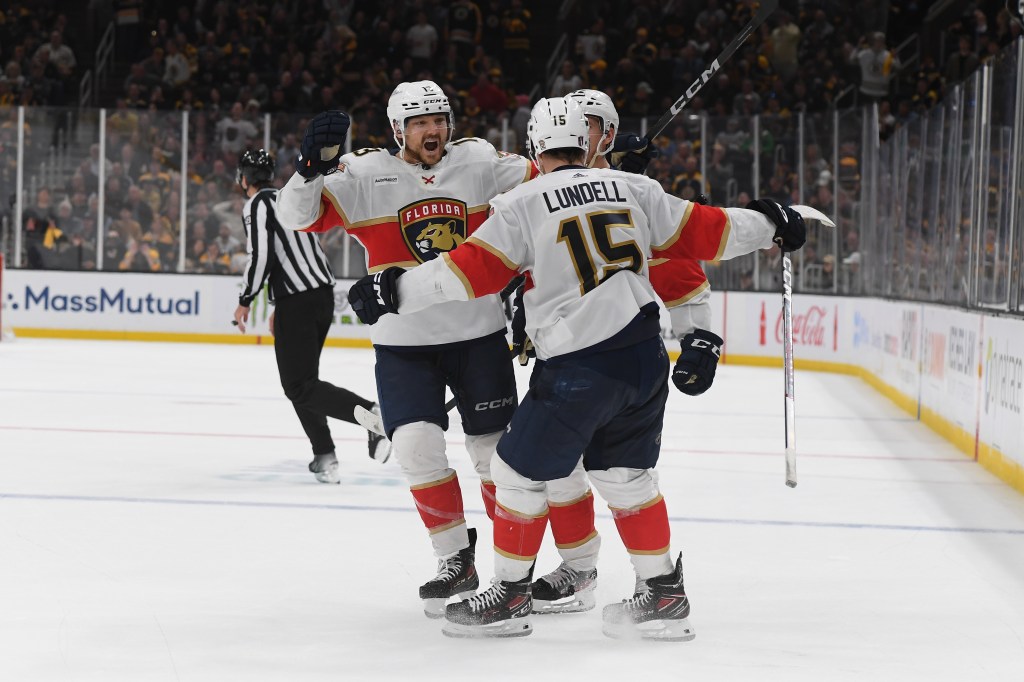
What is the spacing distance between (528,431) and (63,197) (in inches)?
471

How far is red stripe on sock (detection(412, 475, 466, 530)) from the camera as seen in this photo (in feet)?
11.5

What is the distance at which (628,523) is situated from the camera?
10.5ft

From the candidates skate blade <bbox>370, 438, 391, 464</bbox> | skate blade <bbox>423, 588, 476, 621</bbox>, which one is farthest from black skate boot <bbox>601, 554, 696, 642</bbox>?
skate blade <bbox>370, 438, 391, 464</bbox>

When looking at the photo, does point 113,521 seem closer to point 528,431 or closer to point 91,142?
point 528,431

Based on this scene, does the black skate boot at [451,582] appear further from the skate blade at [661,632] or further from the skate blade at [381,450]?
the skate blade at [381,450]

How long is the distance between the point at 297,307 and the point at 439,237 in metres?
2.07

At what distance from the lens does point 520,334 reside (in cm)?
351

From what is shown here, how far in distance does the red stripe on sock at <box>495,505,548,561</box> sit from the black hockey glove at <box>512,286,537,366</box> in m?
0.44

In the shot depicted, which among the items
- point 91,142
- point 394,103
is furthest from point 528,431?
point 91,142

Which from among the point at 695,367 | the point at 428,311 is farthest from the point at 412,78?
the point at 695,367

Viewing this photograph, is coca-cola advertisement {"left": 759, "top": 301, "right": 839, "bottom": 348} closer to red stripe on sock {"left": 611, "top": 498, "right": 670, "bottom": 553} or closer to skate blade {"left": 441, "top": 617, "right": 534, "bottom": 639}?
red stripe on sock {"left": 611, "top": 498, "right": 670, "bottom": 553}

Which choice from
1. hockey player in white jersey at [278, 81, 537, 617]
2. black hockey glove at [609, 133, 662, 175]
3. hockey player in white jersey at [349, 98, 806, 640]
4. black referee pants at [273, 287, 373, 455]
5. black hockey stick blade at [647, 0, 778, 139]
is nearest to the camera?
hockey player in white jersey at [349, 98, 806, 640]

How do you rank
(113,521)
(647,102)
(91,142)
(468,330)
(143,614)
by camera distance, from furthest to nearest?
(647,102) → (91,142) → (113,521) → (468,330) → (143,614)

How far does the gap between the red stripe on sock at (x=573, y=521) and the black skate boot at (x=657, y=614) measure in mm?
277
